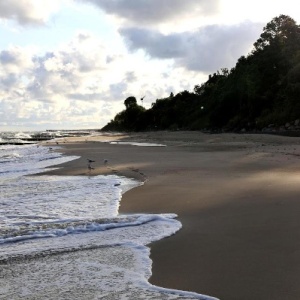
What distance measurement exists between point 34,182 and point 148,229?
739 cm

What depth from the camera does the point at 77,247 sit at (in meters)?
5.61

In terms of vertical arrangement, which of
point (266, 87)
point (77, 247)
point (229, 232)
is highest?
point (266, 87)

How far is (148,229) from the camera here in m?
6.49

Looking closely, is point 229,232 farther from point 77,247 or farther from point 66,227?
point 66,227

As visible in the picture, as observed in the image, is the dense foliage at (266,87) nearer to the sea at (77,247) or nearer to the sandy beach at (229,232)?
the sandy beach at (229,232)

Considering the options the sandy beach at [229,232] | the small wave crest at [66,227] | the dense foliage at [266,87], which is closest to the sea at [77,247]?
the small wave crest at [66,227]

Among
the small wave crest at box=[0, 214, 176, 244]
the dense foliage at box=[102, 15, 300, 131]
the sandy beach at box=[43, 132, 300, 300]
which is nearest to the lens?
the sandy beach at box=[43, 132, 300, 300]

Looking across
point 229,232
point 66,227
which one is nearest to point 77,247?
point 66,227

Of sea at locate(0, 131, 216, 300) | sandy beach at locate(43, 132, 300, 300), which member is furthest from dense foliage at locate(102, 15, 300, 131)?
sea at locate(0, 131, 216, 300)

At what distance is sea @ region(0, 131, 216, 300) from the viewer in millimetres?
4047

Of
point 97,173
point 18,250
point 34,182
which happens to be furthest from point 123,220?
point 97,173

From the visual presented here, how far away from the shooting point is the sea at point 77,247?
4047mm

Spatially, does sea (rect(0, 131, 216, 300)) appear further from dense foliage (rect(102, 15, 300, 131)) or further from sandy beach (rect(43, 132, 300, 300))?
dense foliage (rect(102, 15, 300, 131))

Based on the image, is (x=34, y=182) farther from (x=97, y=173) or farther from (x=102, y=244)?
(x=102, y=244)
